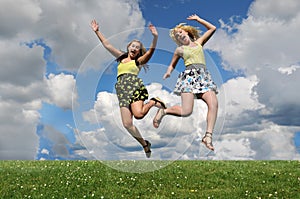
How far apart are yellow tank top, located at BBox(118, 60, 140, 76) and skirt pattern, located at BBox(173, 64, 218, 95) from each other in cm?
40

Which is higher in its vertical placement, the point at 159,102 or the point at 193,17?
the point at 193,17

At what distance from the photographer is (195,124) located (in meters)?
4.57

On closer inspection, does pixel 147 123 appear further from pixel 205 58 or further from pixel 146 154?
pixel 205 58

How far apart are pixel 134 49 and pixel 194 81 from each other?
66 cm

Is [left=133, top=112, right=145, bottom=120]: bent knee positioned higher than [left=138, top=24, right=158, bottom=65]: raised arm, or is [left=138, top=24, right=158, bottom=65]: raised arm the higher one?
[left=138, top=24, right=158, bottom=65]: raised arm

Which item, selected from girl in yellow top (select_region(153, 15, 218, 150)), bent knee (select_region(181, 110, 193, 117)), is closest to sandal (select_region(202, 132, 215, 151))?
girl in yellow top (select_region(153, 15, 218, 150))

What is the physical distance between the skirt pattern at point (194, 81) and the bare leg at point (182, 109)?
6cm

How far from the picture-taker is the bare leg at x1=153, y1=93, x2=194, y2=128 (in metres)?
4.09

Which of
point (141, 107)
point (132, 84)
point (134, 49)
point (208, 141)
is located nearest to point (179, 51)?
point (134, 49)

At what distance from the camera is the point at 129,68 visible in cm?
421

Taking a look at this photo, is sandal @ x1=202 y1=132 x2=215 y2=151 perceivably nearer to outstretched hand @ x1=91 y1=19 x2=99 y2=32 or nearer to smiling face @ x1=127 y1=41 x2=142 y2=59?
smiling face @ x1=127 y1=41 x2=142 y2=59

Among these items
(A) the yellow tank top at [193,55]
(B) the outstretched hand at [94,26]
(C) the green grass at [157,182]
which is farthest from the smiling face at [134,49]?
(C) the green grass at [157,182]

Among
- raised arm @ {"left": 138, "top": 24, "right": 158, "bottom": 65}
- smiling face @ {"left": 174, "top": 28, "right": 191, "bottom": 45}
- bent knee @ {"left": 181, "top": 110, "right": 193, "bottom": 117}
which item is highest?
smiling face @ {"left": 174, "top": 28, "right": 191, "bottom": 45}

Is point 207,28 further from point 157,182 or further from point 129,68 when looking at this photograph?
point 157,182
